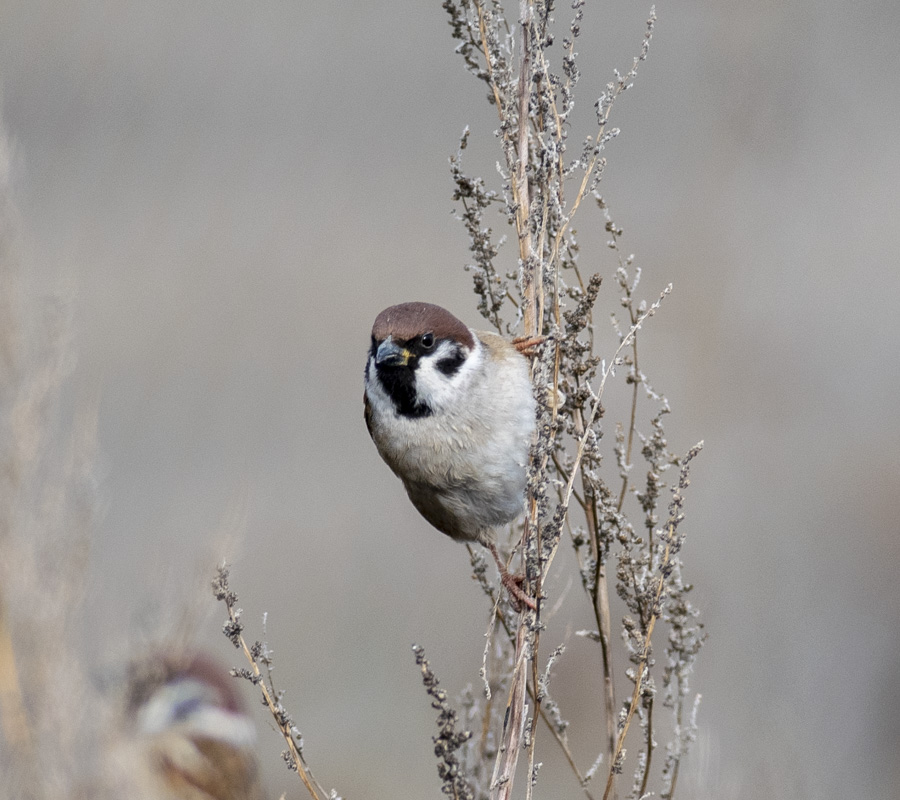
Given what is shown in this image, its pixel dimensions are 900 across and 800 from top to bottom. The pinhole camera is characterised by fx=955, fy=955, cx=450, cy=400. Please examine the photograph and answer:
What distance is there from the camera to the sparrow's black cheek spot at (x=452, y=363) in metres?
2.25

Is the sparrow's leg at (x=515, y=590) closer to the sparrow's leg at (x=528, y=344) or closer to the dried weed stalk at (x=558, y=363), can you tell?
the dried weed stalk at (x=558, y=363)

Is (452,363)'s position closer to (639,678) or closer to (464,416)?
(464,416)

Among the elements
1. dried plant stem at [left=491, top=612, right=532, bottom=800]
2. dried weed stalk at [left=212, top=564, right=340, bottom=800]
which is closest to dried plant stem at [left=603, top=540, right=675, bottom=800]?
dried plant stem at [left=491, top=612, right=532, bottom=800]

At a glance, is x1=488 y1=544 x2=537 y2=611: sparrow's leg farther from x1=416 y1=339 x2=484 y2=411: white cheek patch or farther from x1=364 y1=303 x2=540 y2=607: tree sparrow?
x1=416 y1=339 x2=484 y2=411: white cheek patch

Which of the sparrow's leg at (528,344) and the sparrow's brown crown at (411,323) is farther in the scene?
the sparrow's brown crown at (411,323)

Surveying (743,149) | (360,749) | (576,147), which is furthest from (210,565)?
(743,149)

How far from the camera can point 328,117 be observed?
22.6 feet

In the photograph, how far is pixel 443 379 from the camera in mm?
2266

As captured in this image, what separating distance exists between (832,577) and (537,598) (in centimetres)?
363

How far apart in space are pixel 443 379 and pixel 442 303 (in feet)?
10.4

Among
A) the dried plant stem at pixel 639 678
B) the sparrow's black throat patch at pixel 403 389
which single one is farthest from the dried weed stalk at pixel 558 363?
the sparrow's black throat patch at pixel 403 389

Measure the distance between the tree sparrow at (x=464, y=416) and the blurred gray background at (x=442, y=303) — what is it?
4.99ft

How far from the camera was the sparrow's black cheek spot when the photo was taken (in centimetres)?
225

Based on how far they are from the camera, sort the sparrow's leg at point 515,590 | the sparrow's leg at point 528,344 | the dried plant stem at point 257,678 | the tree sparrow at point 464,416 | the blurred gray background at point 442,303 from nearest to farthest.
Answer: the dried plant stem at point 257,678 < the sparrow's leg at point 515,590 < the sparrow's leg at point 528,344 < the tree sparrow at point 464,416 < the blurred gray background at point 442,303
